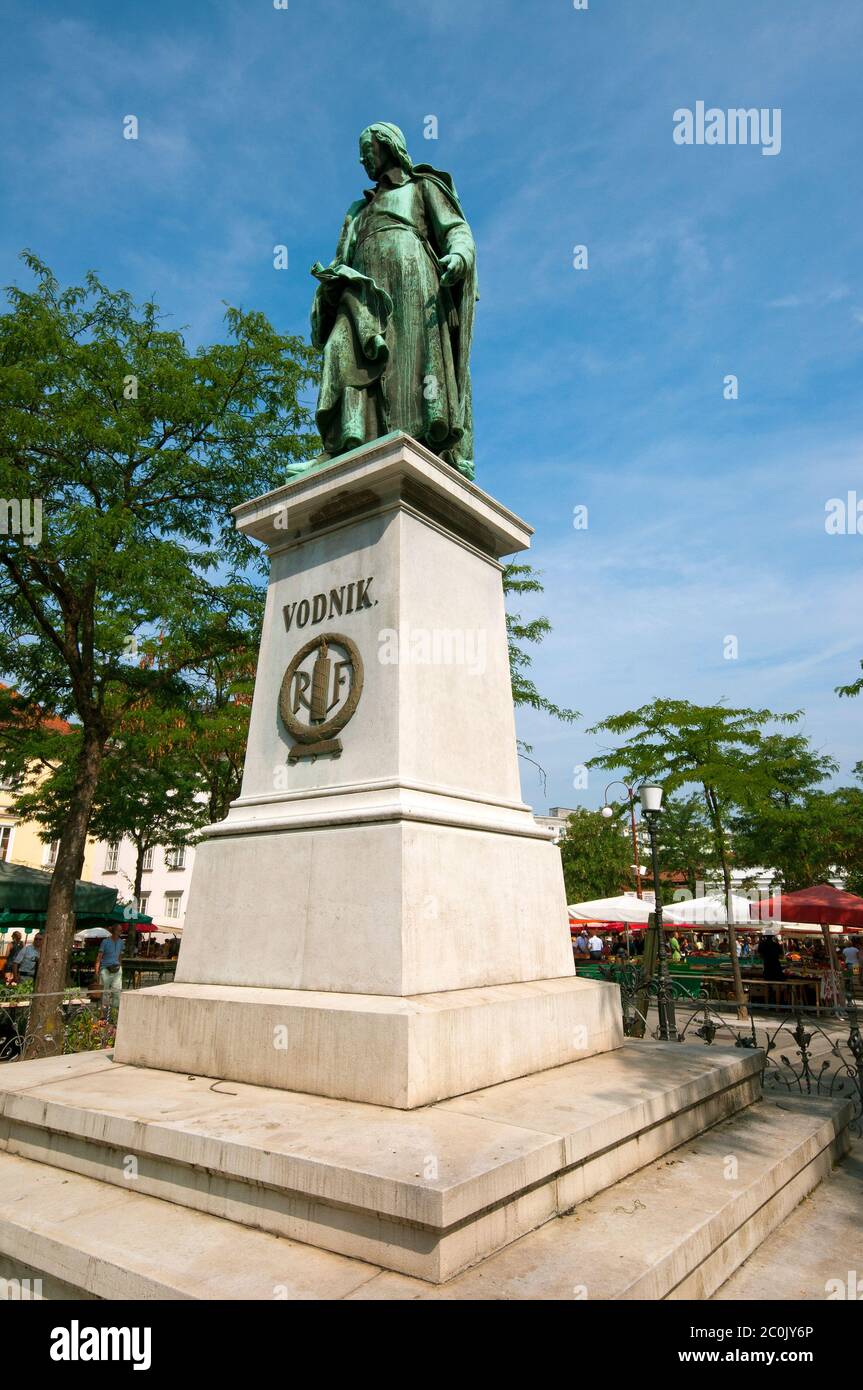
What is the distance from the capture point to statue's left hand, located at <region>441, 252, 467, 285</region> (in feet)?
20.3

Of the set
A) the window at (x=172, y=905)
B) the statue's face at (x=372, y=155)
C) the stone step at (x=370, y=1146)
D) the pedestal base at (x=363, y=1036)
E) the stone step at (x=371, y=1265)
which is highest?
the statue's face at (x=372, y=155)

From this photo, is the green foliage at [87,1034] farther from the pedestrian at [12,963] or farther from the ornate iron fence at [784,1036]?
the pedestrian at [12,963]

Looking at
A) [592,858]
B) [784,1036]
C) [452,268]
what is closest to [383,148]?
[452,268]

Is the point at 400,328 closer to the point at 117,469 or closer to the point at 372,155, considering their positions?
the point at 372,155

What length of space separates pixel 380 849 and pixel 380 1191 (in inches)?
72.7

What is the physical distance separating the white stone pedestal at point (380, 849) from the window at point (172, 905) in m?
51.1

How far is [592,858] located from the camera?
39375mm

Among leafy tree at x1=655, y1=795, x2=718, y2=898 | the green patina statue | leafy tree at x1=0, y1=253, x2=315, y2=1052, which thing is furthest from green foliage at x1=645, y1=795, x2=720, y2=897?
the green patina statue

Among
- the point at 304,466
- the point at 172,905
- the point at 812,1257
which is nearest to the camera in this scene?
the point at 812,1257

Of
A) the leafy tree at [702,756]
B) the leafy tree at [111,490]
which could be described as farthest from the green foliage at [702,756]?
the leafy tree at [111,490]

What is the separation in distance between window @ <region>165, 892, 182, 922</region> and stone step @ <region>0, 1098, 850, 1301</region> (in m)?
52.1

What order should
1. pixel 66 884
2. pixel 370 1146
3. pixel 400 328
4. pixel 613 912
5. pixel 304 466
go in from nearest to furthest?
1. pixel 370 1146
2. pixel 400 328
3. pixel 304 466
4. pixel 66 884
5. pixel 613 912

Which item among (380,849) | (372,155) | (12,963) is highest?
(372,155)

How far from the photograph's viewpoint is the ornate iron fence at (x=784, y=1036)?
748 cm
